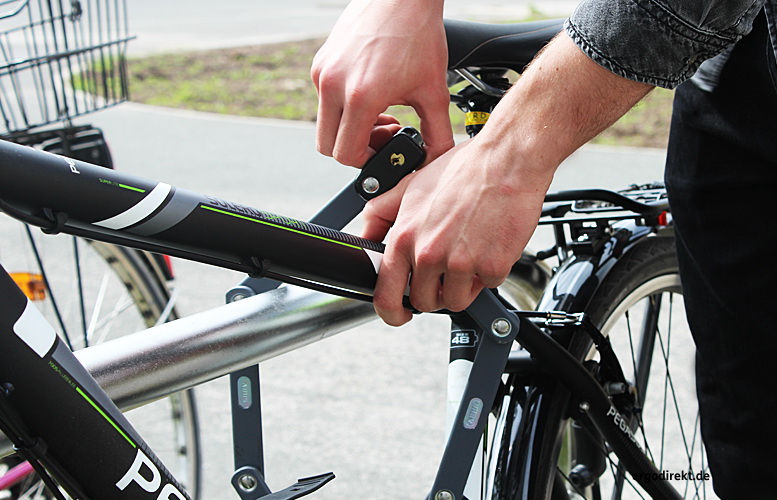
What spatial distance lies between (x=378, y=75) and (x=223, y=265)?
0.29 meters

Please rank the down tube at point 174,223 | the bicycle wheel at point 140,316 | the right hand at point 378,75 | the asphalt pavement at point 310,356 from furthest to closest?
1. the asphalt pavement at point 310,356
2. the bicycle wheel at point 140,316
3. the right hand at point 378,75
4. the down tube at point 174,223

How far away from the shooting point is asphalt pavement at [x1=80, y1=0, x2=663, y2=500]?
271cm

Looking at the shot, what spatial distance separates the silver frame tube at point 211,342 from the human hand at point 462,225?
5.6 inches

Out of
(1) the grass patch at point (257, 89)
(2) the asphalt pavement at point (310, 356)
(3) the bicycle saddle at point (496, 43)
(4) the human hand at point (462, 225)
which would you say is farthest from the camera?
(1) the grass patch at point (257, 89)

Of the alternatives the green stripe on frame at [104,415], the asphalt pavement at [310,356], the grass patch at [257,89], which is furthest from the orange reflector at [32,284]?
the grass patch at [257,89]

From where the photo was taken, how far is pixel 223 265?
94 cm

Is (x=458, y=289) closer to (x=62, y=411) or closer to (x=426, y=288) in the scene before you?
(x=426, y=288)

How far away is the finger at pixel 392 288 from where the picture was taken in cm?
99

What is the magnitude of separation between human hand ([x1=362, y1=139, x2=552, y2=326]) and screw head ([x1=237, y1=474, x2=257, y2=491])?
0.31 meters

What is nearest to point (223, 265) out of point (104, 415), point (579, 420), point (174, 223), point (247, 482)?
point (174, 223)

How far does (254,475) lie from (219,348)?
0.18 meters

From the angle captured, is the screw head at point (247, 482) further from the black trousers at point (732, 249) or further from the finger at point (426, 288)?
the black trousers at point (732, 249)

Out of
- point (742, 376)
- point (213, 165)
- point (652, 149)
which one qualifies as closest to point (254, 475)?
point (742, 376)

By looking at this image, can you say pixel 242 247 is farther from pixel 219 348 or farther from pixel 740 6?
pixel 740 6
